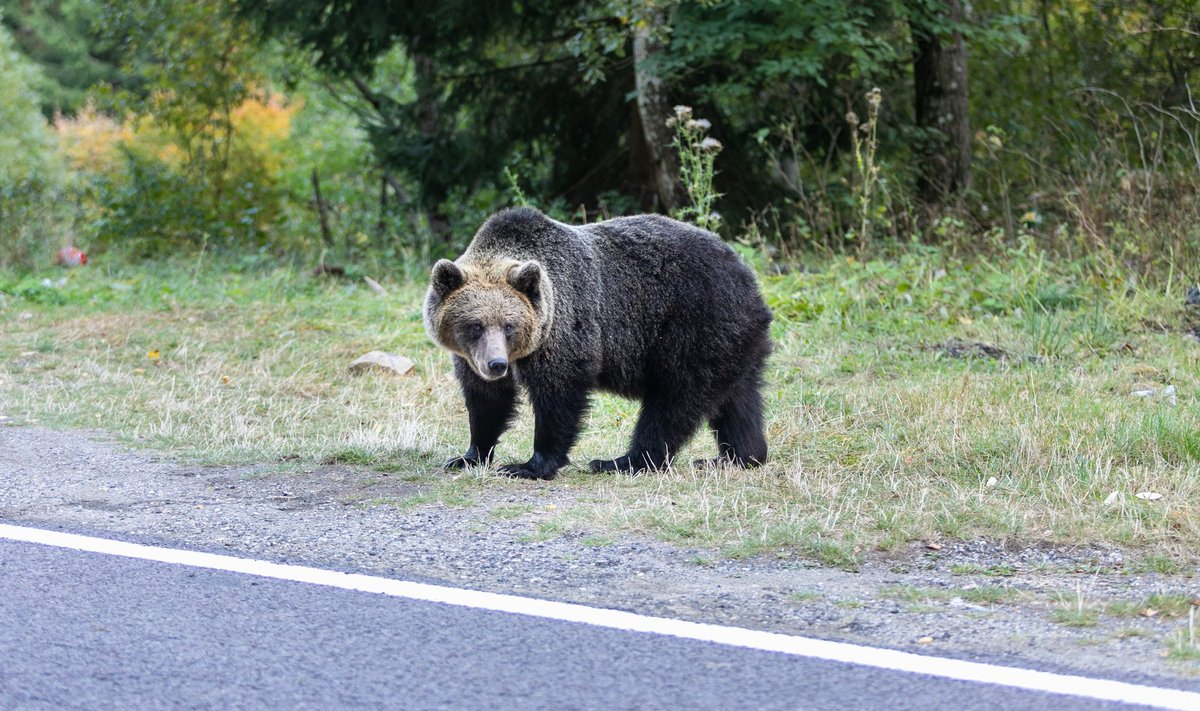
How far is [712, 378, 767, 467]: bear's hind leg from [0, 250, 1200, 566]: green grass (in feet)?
0.82

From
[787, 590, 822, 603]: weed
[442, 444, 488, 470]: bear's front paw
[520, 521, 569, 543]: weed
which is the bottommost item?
[442, 444, 488, 470]: bear's front paw

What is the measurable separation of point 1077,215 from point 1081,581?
7.59 m

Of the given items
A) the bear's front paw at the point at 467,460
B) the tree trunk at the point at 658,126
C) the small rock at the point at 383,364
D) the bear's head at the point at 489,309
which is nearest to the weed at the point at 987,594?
the bear's head at the point at 489,309

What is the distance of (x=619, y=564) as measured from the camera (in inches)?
191

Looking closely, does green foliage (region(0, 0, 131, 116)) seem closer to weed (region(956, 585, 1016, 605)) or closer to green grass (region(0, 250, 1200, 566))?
green grass (region(0, 250, 1200, 566))

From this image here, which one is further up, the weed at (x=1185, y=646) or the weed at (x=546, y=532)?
the weed at (x=1185, y=646)

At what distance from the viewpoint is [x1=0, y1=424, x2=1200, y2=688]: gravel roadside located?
157 inches

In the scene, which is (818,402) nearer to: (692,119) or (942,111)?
(692,119)

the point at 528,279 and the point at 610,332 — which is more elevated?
the point at 528,279

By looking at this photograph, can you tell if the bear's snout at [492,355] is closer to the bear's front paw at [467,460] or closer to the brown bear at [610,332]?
the brown bear at [610,332]

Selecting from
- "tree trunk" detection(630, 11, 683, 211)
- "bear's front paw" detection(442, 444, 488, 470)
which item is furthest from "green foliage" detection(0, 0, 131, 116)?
"bear's front paw" detection(442, 444, 488, 470)

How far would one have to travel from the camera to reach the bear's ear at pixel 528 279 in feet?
21.4

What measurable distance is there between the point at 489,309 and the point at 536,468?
2.76 feet

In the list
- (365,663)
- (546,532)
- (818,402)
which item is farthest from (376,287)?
(365,663)
